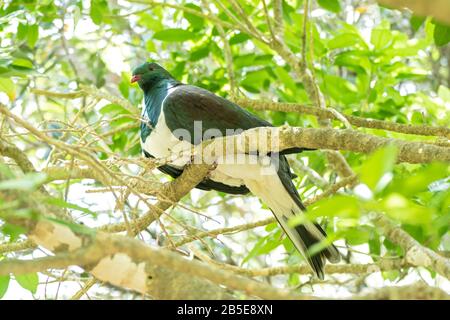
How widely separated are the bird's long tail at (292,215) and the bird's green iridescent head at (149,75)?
87cm

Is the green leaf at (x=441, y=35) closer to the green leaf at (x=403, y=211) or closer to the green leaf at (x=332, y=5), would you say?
the green leaf at (x=332, y=5)

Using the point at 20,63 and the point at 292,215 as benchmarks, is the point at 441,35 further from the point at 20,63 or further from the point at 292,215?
the point at 20,63

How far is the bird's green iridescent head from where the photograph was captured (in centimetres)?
350

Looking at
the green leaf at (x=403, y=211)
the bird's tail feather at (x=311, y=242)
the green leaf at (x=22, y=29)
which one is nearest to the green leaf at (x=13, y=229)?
the green leaf at (x=403, y=211)

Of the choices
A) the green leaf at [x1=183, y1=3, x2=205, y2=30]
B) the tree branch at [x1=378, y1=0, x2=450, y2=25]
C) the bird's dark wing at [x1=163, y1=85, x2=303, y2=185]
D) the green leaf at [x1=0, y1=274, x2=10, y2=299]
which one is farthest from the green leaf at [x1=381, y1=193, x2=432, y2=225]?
the green leaf at [x1=183, y1=3, x2=205, y2=30]

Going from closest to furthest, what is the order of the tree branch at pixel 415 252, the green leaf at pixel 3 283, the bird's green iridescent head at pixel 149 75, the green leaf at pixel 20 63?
the tree branch at pixel 415 252, the green leaf at pixel 3 283, the green leaf at pixel 20 63, the bird's green iridescent head at pixel 149 75

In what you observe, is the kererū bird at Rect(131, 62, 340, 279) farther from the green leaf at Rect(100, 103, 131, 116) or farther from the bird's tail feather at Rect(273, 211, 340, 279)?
the green leaf at Rect(100, 103, 131, 116)

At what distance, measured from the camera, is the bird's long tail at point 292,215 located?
2678 mm

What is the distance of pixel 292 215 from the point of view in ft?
9.35

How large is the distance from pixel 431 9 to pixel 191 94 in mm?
2108

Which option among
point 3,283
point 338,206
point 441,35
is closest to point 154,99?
point 3,283
